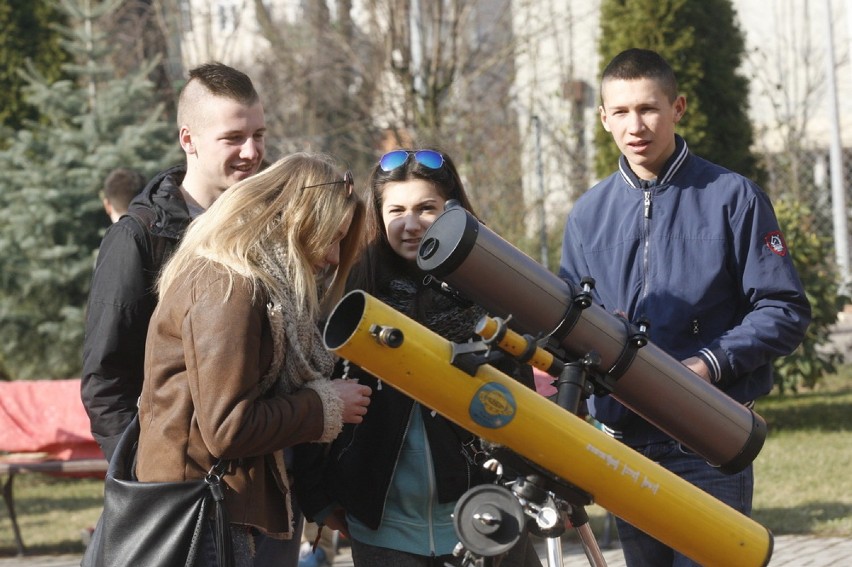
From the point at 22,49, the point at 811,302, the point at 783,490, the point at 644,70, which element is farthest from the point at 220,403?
the point at 22,49

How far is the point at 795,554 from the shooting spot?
21.4ft

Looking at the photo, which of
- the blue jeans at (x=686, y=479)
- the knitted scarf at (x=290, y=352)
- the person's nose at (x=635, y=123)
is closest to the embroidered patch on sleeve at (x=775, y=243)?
the person's nose at (x=635, y=123)

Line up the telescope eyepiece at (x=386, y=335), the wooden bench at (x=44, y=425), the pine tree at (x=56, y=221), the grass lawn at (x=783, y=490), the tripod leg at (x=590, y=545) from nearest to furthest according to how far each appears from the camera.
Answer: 1. the telescope eyepiece at (x=386, y=335)
2. the tripod leg at (x=590, y=545)
3. the grass lawn at (x=783, y=490)
4. the wooden bench at (x=44, y=425)
5. the pine tree at (x=56, y=221)

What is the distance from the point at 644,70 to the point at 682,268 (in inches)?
26.2

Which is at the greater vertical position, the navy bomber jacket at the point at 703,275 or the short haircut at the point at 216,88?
the short haircut at the point at 216,88

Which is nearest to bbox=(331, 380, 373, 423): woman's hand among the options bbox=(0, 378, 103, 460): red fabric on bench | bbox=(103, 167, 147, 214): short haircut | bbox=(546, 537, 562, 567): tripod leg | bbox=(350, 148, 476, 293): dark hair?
bbox=(350, 148, 476, 293): dark hair

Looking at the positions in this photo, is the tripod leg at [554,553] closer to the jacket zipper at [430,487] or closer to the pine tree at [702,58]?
the jacket zipper at [430,487]

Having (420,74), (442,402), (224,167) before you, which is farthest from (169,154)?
(442,402)

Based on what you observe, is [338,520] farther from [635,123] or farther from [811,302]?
[811,302]

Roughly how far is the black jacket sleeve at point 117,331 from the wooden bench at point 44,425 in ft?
15.3

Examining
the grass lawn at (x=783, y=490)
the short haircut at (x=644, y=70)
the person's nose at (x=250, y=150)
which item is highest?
the short haircut at (x=644, y=70)

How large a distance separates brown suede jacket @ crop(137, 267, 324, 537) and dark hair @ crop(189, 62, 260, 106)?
1.13 m

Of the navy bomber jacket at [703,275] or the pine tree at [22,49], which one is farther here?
the pine tree at [22,49]

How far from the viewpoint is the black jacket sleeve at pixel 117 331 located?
366 centimetres
